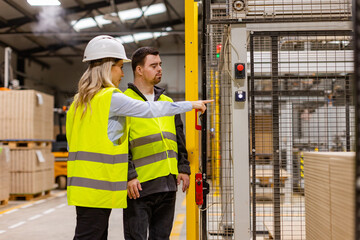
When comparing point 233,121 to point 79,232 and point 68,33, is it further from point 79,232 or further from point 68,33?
point 68,33

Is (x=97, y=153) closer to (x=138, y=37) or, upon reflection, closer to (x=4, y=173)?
(x=4, y=173)

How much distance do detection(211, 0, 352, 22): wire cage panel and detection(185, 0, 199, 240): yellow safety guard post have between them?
251 millimetres

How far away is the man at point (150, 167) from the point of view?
281 centimetres

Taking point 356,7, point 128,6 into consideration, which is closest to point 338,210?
point 356,7

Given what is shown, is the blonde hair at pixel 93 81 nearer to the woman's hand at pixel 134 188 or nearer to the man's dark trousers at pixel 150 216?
the woman's hand at pixel 134 188

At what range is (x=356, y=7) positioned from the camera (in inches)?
55.3

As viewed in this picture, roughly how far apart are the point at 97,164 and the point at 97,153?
7 cm

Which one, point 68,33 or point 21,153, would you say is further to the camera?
point 68,33

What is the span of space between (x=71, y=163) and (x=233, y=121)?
4.97 feet

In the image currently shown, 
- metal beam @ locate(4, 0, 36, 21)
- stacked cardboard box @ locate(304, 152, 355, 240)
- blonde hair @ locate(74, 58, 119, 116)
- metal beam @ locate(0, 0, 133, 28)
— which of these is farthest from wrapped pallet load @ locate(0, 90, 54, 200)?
stacked cardboard box @ locate(304, 152, 355, 240)

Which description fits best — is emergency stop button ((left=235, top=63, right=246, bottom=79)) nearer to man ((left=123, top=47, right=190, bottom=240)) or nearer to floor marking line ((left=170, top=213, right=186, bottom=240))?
man ((left=123, top=47, right=190, bottom=240))

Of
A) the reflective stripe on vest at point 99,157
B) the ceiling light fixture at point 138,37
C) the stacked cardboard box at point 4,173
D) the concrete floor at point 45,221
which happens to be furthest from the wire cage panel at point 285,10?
the ceiling light fixture at point 138,37

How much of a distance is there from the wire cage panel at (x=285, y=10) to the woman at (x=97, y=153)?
138cm

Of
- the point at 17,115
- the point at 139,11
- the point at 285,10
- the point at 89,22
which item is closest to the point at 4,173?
the point at 17,115
